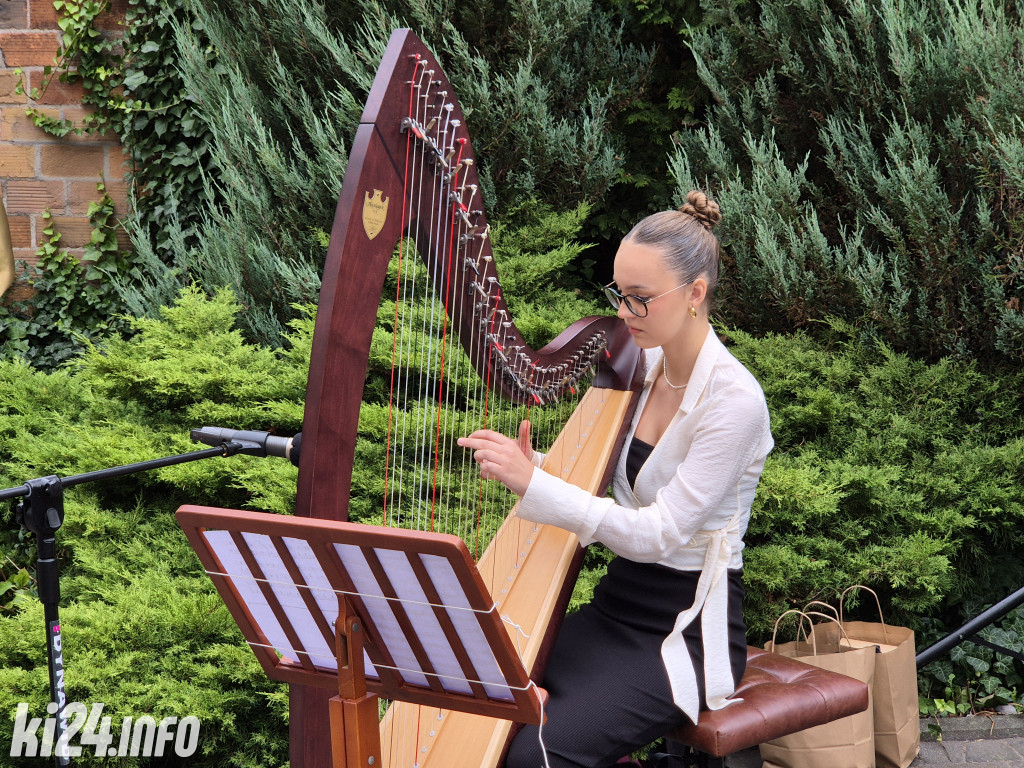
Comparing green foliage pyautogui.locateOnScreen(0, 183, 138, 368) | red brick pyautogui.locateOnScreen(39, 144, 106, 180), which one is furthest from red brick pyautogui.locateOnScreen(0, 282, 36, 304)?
red brick pyautogui.locateOnScreen(39, 144, 106, 180)

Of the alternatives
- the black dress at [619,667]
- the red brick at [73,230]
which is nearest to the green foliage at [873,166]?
the black dress at [619,667]

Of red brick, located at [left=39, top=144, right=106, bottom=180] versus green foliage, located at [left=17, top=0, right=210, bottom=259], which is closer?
green foliage, located at [left=17, top=0, right=210, bottom=259]

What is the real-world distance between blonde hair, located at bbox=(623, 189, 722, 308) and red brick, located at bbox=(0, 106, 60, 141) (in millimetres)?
4103

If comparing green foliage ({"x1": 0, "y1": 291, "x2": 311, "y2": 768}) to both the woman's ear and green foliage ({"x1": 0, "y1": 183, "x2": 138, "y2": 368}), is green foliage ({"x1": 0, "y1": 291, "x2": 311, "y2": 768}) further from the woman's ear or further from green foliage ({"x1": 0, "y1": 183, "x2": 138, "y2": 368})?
the woman's ear

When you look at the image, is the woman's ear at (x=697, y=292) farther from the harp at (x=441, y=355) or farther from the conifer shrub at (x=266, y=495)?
the conifer shrub at (x=266, y=495)

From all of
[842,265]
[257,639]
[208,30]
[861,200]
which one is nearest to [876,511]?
[842,265]

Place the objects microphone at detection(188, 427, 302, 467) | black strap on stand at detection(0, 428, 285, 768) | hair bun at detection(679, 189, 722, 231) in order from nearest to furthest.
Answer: microphone at detection(188, 427, 302, 467) → black strap on stand at detection(0, 428, 285, 768) → hair bun at detection(679, 189, 722, 231)

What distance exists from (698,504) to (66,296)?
4246mm

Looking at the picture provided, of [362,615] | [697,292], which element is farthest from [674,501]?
[362,615]

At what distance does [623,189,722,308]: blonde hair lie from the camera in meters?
1.83

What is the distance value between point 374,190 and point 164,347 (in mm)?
2522

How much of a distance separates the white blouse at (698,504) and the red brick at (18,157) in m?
4.25

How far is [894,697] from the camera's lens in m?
2.50

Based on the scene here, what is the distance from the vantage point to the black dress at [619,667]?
1.69 metres
